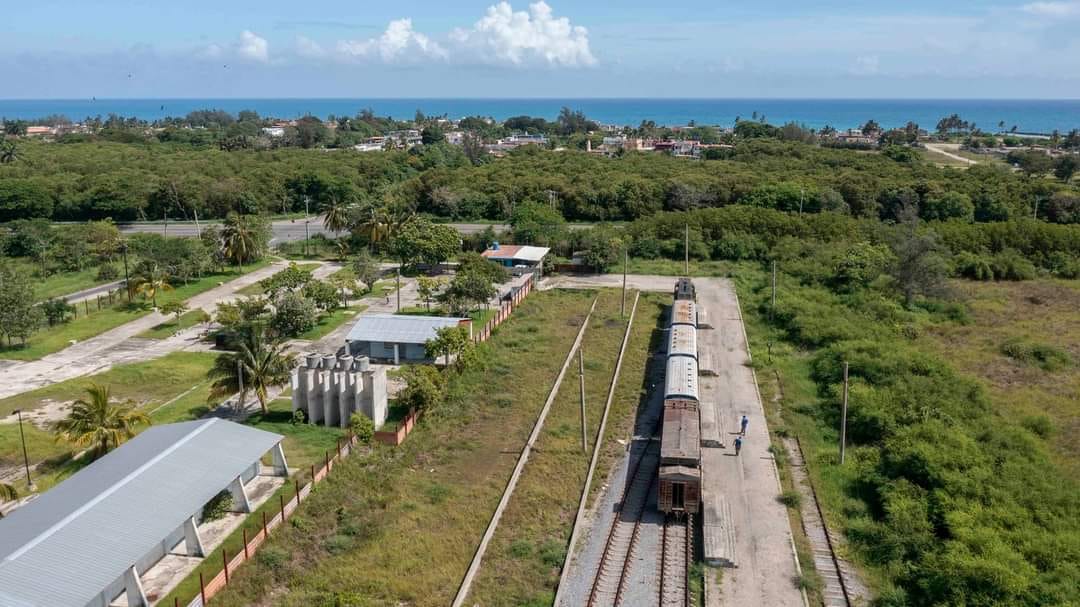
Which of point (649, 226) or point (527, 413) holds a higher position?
point (649, 226)

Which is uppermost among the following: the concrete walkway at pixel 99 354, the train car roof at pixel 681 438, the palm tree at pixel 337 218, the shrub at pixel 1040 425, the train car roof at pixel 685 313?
the palm tree at pixel 337 218

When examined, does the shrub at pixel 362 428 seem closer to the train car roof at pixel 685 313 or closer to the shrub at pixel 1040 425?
the train car roof at pixel 685 313

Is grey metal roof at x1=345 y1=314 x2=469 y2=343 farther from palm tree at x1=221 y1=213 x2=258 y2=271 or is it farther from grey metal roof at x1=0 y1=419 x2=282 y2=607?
palm tree at x1=221 y1=213 x2=258 y2=271

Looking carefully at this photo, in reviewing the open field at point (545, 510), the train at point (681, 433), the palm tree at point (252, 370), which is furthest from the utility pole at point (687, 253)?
the palm tree at point (252, 370)

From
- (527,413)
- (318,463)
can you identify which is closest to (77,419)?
(318,463)

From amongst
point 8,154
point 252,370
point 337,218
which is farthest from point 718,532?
point 8,154

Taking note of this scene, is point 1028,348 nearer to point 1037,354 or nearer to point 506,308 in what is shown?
point 1037,354

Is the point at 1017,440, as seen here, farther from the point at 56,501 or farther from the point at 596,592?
the point at 56,501
